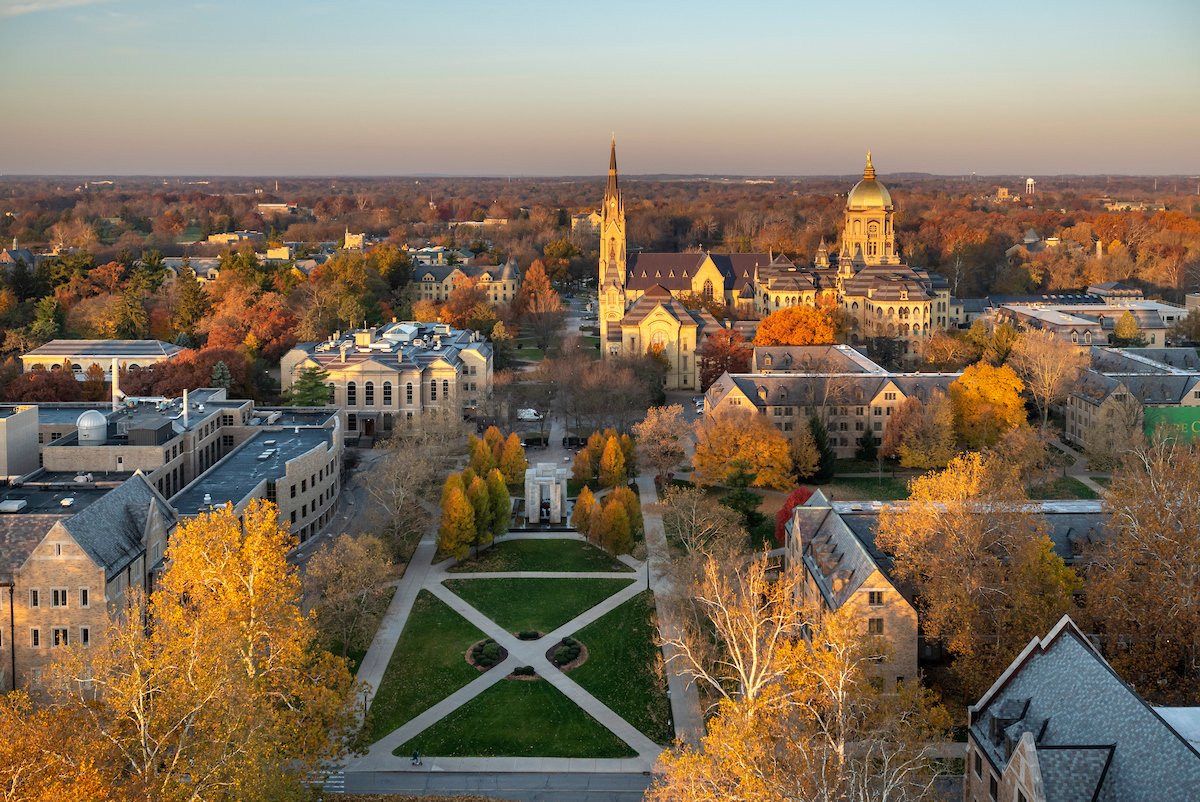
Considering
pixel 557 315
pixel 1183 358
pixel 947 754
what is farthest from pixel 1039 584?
pixel 557 315

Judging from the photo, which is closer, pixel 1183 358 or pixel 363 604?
pixel 363 604

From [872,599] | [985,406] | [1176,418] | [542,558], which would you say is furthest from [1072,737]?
[1176,418]

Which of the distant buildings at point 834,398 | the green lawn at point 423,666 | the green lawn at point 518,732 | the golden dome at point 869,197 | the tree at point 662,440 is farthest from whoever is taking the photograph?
the golden dome at point 869,197

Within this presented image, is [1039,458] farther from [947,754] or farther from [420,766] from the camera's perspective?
[420,766]

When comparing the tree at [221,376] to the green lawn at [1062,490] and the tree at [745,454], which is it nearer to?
the tree at [745,454]

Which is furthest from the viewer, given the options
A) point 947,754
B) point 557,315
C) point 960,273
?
point 960,273

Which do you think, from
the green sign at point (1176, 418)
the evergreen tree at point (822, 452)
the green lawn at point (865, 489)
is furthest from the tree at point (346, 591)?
the green sign at point (1176, 418)

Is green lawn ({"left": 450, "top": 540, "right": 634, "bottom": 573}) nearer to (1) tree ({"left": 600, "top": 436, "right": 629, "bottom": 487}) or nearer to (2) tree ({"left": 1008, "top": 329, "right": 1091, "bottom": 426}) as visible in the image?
(1) tree ({"left": 600, "top": 436, "right": 629, "bottom": 487})
